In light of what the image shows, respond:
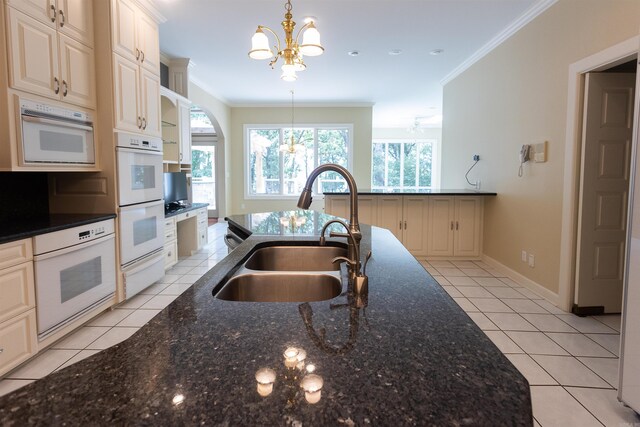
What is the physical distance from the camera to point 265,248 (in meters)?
1.86

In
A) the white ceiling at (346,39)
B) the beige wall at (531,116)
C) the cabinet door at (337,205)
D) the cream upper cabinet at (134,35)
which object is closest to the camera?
the beige wall at (531,116)

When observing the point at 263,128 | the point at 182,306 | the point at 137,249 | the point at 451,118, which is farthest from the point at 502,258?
the point at 263,128

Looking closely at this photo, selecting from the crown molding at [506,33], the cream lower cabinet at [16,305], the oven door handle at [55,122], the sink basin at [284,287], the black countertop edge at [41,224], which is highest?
the crown molding at [506,33]

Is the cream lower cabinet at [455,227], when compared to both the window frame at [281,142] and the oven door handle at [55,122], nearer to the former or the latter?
the window frame at [281,142]

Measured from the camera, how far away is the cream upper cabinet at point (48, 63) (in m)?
2.24

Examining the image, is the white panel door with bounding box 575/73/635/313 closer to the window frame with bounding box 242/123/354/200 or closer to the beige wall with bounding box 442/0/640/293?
the beige wall with bounding box 442/0/640/293

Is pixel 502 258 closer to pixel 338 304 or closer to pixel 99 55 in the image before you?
pixel 338 304

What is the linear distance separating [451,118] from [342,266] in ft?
18.0

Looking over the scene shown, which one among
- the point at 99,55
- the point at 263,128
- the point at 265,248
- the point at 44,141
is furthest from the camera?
the point at 263,128

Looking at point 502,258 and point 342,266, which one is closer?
point 342,266

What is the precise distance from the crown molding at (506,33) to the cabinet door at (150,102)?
3.82 meters

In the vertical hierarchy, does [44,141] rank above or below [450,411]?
above

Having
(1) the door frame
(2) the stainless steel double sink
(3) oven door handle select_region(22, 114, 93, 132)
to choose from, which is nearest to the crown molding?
(1) the door frame

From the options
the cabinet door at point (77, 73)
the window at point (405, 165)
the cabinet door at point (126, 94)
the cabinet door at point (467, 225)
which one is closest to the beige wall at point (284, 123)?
the cabinet door at point (467, 225)
